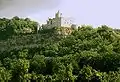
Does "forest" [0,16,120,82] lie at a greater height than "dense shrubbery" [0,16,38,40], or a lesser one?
lesser

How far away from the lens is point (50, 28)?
6025cm

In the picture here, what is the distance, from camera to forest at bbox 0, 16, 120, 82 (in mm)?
42906

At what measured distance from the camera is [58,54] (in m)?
49.9

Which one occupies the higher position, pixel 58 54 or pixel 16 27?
pixel 16 27

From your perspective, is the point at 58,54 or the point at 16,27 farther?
the point at 16,27

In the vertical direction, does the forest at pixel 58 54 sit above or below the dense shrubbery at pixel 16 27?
below

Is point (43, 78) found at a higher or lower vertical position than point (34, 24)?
lower

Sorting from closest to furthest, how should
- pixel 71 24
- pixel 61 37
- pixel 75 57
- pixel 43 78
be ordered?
pixel 43 78, pixel 75 57, pixel 61 37, pixel 71 24

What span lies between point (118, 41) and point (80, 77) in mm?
11242

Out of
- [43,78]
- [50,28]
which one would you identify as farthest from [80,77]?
[50,28]

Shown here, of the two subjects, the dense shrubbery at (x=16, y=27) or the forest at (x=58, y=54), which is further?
the dense shrubbery at (x=16, y=27)

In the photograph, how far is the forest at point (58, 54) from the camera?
42.9 metres

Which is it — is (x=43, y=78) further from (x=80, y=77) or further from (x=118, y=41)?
(x=118, y=41)

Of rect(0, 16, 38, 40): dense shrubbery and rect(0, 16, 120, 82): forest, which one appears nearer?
rect(0, 16, 120, 82): forest
